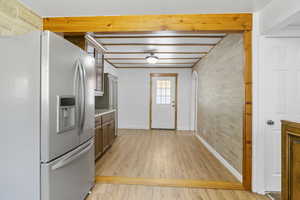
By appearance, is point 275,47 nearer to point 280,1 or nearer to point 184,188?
point 280,1

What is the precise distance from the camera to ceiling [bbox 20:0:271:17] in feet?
7.07

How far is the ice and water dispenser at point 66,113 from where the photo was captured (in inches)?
62.3

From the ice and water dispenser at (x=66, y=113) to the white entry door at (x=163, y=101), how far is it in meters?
5.08

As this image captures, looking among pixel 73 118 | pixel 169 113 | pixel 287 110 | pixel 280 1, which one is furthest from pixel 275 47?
pixel 169 113

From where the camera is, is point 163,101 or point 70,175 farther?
point 163,101

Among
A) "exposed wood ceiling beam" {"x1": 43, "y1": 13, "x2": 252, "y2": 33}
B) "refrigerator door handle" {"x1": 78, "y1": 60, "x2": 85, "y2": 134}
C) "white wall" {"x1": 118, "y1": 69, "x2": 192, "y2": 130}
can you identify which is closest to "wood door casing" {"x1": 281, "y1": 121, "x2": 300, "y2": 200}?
"exposed wood ceiling beam" {"x1": 43, "y1": 13, "x2": 252, "y2": 33}

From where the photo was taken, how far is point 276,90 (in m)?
2.39

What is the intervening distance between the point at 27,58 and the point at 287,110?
3085 millimetres

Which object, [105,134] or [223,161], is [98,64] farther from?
[223,161]

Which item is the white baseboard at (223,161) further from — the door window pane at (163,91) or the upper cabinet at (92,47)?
the upper cabinet at (92,47)

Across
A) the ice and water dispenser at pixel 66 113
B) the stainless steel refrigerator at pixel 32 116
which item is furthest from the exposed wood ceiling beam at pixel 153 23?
the ice and water dispenser at pixel 66 113

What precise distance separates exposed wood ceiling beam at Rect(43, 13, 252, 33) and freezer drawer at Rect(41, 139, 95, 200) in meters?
1.63

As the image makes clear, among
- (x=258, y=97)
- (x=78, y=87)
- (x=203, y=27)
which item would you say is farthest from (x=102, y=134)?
(x=258, y=97)

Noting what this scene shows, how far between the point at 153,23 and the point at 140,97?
14.6 feet
